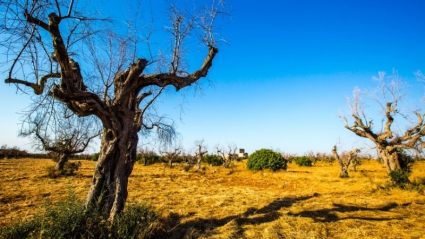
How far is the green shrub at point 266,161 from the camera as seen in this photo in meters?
20.9

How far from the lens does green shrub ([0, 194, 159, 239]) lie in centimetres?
348

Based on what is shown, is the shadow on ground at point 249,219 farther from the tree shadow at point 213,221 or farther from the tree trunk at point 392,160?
the tree trunk at point 392,160

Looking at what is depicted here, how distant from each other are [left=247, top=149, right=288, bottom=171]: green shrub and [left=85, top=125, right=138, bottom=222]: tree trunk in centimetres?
1800

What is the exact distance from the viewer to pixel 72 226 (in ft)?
11.7

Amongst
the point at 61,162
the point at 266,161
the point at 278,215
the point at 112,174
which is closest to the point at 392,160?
the point at 266,161

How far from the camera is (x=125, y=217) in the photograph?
4320 mm

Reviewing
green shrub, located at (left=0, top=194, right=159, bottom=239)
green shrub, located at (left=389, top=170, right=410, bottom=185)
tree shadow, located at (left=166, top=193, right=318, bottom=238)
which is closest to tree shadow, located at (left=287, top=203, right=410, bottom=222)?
tree shadow, located at (left=166, top=193, right=318, bottom=238)

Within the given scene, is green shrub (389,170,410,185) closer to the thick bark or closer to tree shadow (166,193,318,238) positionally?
the thick bark

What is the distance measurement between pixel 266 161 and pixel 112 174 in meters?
18.4

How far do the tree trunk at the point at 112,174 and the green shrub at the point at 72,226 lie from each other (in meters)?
0.36

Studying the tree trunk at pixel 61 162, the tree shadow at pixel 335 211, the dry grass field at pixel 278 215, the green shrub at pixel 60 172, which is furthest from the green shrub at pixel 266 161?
the tree trunk at pixel 61 162

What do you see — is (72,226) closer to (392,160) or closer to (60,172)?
(60,172)

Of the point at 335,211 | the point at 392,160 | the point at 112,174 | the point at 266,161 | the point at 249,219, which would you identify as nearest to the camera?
the point at 112,174

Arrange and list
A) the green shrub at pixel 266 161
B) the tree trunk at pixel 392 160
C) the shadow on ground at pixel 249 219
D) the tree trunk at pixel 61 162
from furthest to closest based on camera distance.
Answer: the green shrub at pixel 266 161, the tree trunk at pixel 61 162, the tree trunk at pixel 392 160, the shadow on ground at pixel 249 219
